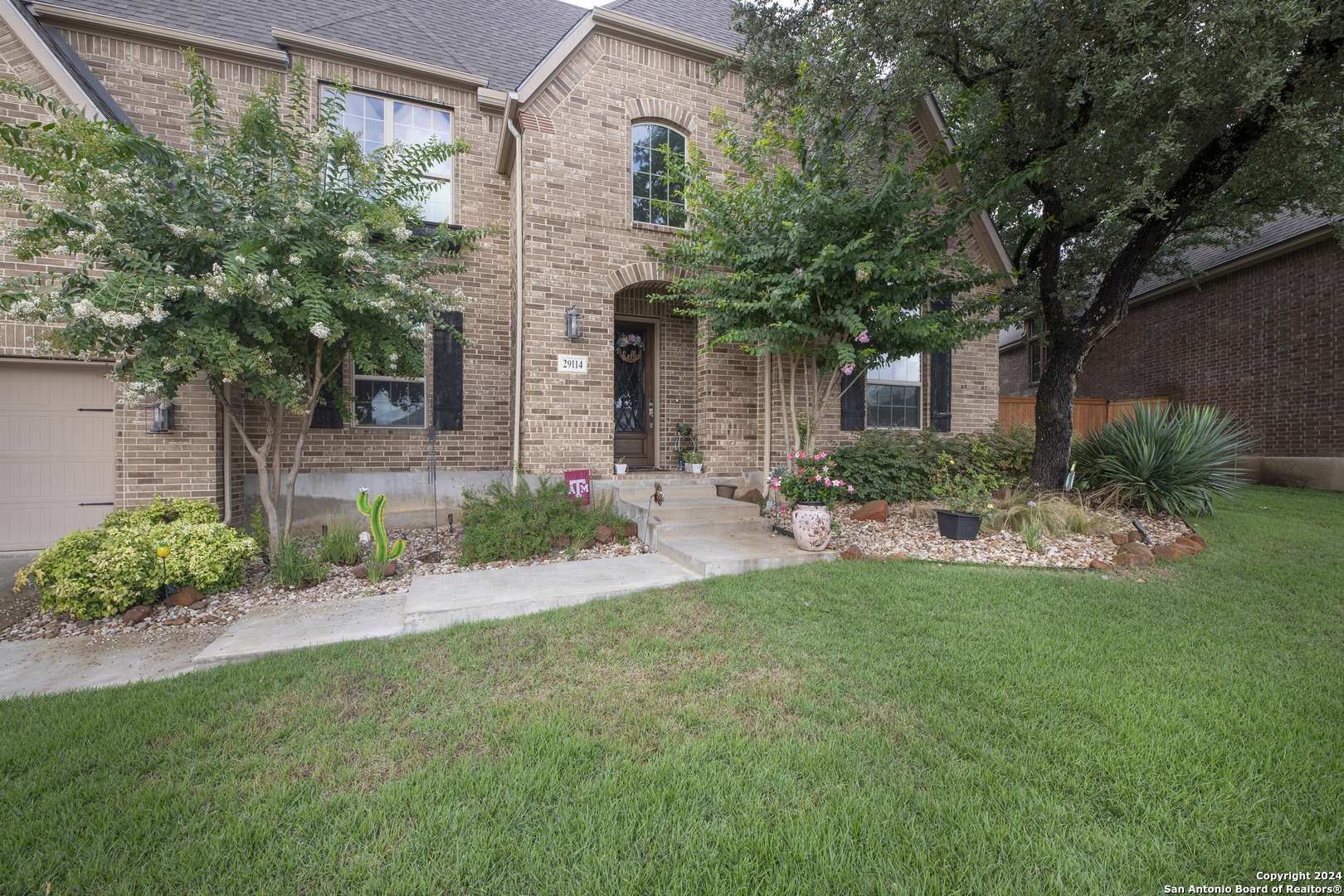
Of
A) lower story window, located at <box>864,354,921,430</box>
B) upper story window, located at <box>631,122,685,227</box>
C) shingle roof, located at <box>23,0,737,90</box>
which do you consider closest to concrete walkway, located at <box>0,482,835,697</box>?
lower story window, located at <box>864,354,921,430</box>

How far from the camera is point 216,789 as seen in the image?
2.06 metres

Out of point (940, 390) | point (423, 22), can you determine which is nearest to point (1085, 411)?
point (940, 390)

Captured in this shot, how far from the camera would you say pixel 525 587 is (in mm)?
4500

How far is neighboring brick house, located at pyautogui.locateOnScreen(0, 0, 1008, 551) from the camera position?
589 centimetres

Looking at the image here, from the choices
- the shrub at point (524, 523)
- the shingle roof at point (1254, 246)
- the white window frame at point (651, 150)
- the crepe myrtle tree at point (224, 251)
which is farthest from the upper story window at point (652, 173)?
the shingle roof at point (1254, 246)

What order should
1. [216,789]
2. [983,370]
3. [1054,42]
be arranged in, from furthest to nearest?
1. [983,370]
2. [1054,42]
3. [216,789]

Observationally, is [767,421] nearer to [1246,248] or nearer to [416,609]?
[416,609]

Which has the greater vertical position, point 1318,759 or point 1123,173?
point 1123,173

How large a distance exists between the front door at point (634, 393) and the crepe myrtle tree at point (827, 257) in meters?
1.95

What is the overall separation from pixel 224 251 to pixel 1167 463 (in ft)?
34.1

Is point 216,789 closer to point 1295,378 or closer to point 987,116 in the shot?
point 987,116

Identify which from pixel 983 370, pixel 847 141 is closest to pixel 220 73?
pixel 847 141

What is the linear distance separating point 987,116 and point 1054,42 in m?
A: 0.99

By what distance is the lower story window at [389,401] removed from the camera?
7.34 m
